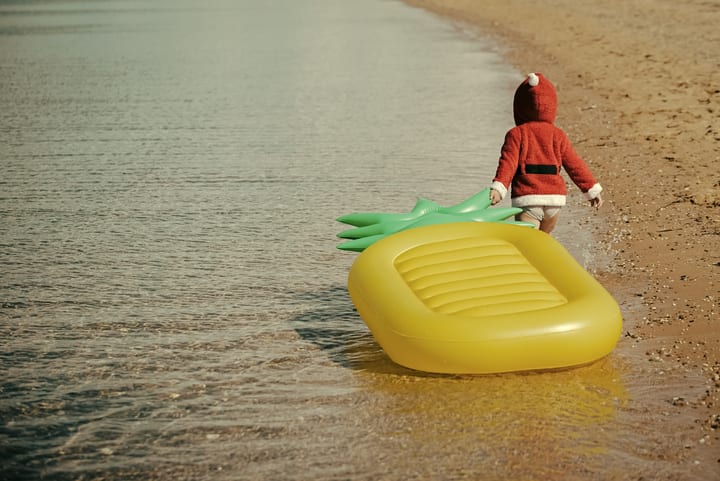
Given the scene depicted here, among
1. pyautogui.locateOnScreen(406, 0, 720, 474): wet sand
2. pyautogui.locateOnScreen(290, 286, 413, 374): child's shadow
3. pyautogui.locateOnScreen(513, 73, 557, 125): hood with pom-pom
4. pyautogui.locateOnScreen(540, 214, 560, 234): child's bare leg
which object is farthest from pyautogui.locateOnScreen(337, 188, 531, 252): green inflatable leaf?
pyautogui.locateOnScreen(406, 0, 720, 474): wet sand

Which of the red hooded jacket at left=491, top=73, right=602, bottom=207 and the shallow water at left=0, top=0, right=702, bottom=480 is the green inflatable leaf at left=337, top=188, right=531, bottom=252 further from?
the shallow water at left=0, top=0, right=702, bottom=480

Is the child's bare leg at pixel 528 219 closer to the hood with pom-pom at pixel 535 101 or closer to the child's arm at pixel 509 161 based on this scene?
the child's arm at pixel 509 161

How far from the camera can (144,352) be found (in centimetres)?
516

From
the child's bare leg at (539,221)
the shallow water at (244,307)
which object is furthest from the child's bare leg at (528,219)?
the shallow water at (244,307)

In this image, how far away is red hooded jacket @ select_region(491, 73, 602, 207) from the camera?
5.63m

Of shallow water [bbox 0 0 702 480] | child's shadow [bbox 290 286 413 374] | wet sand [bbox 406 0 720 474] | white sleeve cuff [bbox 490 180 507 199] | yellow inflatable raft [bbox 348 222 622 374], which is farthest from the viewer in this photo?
white sleeve cuff [bbox 490 180 507 199]

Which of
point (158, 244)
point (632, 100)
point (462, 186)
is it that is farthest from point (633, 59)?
point (158, 244)

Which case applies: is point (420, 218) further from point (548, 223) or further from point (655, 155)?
point (655, 155)

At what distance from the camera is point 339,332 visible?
5426 millimetres

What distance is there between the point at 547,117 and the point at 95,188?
4.29m

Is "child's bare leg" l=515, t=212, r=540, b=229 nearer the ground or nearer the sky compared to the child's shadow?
nearer the sky

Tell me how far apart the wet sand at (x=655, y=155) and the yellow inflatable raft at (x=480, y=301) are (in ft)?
1.42

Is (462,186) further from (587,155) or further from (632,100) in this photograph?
(632,100)

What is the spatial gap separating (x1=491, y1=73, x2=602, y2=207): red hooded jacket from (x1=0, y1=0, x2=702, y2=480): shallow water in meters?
0.98
